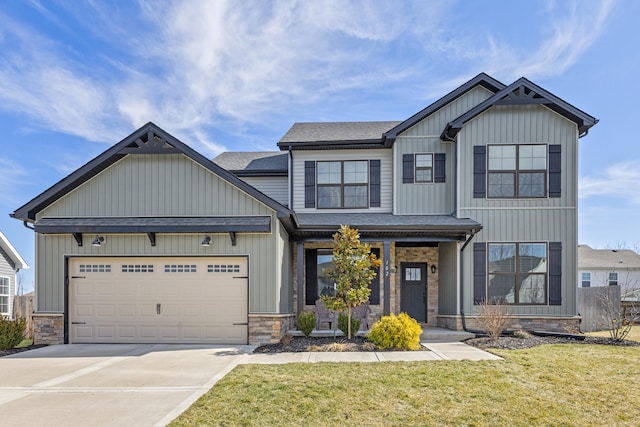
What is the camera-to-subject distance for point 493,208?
40.9 feet

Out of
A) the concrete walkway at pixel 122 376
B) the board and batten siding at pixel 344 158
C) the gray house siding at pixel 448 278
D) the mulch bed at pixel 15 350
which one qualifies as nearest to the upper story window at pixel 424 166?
the board and batten siding at pixel 344 158

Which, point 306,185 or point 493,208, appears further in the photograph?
point 306,185

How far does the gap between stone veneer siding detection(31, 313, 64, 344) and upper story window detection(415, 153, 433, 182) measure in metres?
11.1

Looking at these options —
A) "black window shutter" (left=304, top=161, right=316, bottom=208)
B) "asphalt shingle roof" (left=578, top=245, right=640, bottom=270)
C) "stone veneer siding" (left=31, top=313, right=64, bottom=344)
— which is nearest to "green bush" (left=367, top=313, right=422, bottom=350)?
"black window shutter" (left=304, top=161, right=316, bottom=208)

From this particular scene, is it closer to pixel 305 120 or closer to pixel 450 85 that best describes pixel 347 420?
pixel 450 85

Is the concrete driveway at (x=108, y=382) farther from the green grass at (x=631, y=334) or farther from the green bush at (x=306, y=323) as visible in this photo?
the green grass at (x=631, y=334)

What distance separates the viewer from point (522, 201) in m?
12.4

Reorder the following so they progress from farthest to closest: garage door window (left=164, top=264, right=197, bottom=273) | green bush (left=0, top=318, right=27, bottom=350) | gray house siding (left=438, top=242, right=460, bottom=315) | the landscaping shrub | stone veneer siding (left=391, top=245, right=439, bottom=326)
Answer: stone veneer siding (left=391, top=245, right=439, bottom=326)
gray house siding (left=438, top=242, right=460, bottom=315)
garage door window (left=164, top=264, right=197, bottom=273)
the landscaping shrub
green bush (left=0, top=318, right=27, bottom=350)

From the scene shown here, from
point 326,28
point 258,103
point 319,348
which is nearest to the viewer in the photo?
point 319,348

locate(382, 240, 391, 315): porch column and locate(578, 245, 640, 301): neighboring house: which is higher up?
locate(382, 240, 391, 315): porch column

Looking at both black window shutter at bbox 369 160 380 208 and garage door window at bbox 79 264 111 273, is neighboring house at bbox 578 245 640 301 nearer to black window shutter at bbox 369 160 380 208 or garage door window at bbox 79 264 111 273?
black window shutter at bbox 369 160 380 208

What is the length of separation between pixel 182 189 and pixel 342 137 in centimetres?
575

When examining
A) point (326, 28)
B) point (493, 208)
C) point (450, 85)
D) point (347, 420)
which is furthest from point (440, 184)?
point (347, 420)

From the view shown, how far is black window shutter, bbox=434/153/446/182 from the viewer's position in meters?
13.3
